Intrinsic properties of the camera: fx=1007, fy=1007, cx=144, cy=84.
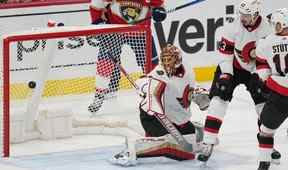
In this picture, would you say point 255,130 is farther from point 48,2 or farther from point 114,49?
point 48,2

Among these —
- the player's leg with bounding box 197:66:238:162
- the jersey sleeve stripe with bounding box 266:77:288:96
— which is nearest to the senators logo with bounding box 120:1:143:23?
the player's leg with bounding box 197:66:238:162

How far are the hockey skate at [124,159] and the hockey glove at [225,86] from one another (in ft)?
1.99

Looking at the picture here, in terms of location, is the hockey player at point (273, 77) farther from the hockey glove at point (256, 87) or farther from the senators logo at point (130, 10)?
the senators logo at point (130, 10)

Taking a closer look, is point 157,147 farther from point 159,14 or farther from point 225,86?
point 159,14

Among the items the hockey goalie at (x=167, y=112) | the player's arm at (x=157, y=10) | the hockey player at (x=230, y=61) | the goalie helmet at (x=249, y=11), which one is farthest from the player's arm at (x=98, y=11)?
the goalie helmet at (x=249, y=11)

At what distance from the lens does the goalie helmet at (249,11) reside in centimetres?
546

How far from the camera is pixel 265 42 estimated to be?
17.3 feet

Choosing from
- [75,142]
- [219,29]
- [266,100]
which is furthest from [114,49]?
[219,29]

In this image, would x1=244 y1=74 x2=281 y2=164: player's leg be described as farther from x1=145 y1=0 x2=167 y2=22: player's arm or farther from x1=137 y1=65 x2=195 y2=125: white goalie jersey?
x1=145 y1=0 x2=167 y2=22: player's arm

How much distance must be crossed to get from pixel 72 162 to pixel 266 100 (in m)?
1.14

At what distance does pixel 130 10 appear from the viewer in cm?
675

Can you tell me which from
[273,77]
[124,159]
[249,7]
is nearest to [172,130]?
[124,159]

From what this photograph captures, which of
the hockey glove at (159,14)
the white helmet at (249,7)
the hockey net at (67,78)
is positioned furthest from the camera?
the hockey glove at (159,14)

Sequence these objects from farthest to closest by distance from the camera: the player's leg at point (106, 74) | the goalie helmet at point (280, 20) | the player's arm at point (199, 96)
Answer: the player's leg at point (106, 74) → the player's arm at point (199, 96) → the goalie helmet at point (280, 20)
